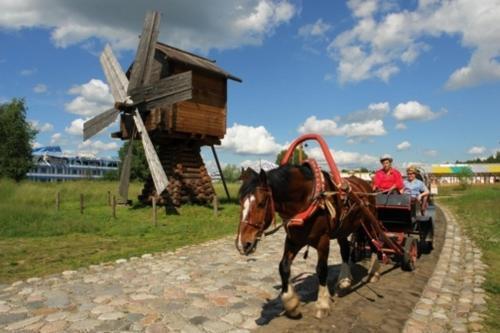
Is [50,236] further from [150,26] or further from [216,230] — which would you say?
[150,26]

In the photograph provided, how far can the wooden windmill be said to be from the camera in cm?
1967

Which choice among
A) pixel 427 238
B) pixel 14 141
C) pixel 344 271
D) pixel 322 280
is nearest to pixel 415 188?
pixel 427 238

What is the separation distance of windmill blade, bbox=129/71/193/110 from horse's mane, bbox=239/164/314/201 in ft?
45.8

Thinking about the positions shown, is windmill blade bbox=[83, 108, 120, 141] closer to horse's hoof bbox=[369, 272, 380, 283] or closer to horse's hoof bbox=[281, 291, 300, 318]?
horse's hoof bbox=[369, 272, 380, 283]

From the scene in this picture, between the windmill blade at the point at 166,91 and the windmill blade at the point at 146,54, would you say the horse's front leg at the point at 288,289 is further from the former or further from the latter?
the windmill blade at the point at 146,54

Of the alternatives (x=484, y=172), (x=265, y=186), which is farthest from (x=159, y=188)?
(x=484, y=172)

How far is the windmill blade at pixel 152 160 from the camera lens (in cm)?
1822

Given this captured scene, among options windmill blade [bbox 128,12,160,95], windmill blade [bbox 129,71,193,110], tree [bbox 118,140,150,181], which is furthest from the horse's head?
tree [bbox 118,140,150,181]

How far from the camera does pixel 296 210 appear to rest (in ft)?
17.6

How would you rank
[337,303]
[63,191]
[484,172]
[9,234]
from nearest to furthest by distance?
1. [337,303]
2. [9,234]
3. [63,191]
4. [484,172]

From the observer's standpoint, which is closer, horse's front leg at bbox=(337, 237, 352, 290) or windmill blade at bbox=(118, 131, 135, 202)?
horse's front leg at bbox=(337, 237, 352, 290)

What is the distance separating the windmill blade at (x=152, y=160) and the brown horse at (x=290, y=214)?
12.8 meters

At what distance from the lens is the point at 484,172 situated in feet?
301

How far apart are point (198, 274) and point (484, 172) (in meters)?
98.6
